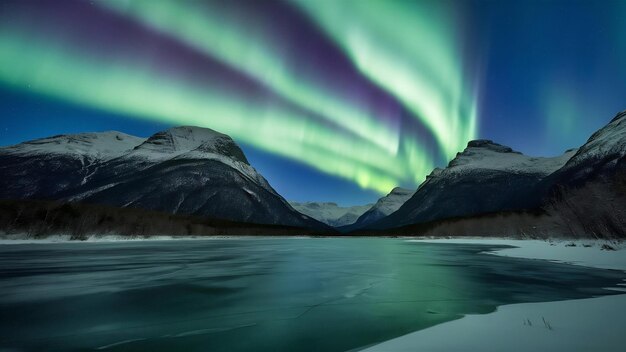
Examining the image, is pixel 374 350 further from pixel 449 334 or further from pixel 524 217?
pixel 524 217

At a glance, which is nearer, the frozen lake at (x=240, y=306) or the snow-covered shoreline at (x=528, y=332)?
the snow-covered shoreline at (x=528, y=332)

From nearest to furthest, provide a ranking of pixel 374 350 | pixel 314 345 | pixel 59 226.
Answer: pixel 374 350 < pixel 314 345 < pixel 59 226

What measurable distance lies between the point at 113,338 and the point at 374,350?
18.6ft

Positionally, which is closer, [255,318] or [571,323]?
[571,323]

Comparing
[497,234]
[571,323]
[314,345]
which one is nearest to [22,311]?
[314,345]

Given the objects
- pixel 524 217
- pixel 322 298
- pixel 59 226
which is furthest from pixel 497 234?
pixel 322 298

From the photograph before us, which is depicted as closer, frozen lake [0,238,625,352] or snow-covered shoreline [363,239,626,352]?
snow-covered shoreline [363,239,626,352]

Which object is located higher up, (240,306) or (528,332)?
(528,332)

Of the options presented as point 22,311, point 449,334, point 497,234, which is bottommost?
point 22,311

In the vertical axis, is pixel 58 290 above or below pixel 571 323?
below

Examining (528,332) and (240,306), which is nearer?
(528,332)

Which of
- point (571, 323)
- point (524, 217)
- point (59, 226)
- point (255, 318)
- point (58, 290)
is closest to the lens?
point (571, 323)

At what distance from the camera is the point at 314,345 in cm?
765

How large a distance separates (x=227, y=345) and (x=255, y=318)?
2.63m
